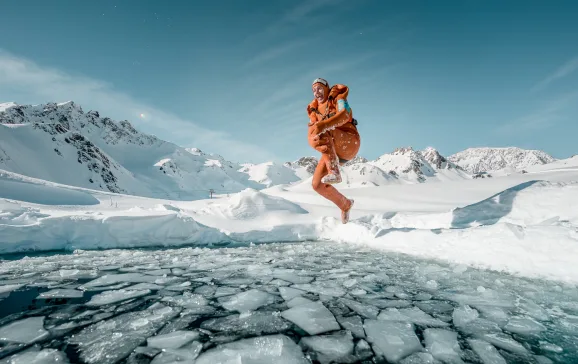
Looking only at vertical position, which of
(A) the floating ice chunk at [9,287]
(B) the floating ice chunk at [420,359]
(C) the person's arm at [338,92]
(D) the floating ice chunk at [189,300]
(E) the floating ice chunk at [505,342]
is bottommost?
(B) the floating ice chunk at [420,359]

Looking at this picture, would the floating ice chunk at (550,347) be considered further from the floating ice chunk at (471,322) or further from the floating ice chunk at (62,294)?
the floating ice chunk at (62,294)

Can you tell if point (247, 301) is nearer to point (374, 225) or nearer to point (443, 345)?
point (443, 345)

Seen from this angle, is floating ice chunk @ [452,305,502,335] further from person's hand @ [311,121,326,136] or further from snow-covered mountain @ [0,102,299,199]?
snow-covered mountain @ [0,102,299,199]

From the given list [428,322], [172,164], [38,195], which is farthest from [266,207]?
[172,164]

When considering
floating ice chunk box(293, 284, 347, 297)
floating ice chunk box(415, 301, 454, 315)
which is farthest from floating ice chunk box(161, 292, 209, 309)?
floating ice chunk box(415, 301, 454, 315)

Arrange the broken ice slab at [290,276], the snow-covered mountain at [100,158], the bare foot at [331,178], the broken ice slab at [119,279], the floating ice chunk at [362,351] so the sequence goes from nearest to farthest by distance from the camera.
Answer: the floating ice chunk at [362,351], the broken ice slab at [119,279], the broken ice slab at [290,276], the bare foot at [331,178], the snow-covered mountain at [100,158]

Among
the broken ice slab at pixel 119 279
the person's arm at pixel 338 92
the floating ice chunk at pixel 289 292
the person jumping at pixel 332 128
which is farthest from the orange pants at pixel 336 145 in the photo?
the broken ice slab at pixel 119 279

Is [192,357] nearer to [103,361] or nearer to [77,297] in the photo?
[103,361]
